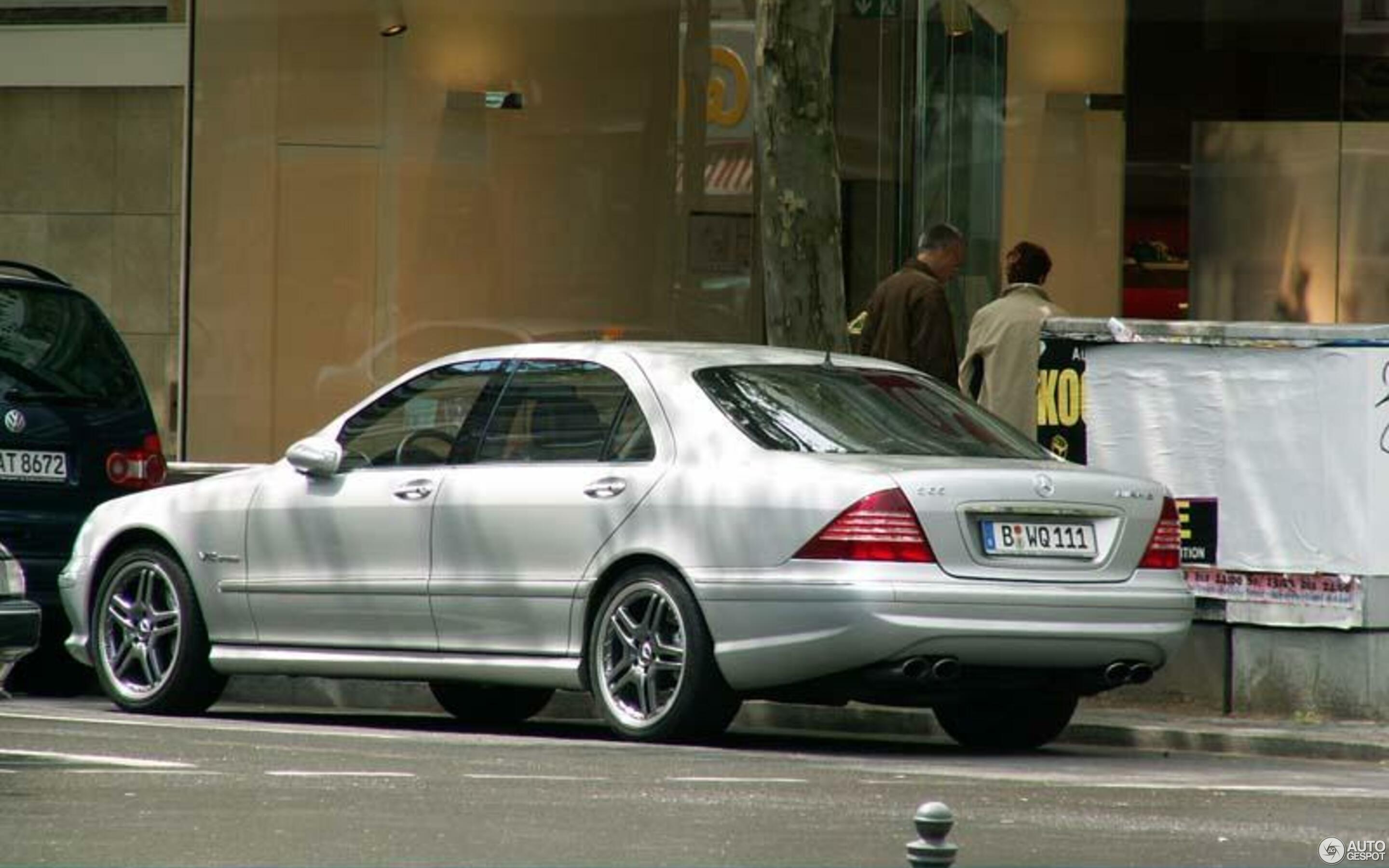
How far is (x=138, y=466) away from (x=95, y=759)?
4.51 metres

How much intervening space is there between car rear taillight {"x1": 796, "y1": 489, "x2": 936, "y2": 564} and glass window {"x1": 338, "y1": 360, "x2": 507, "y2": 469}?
1.96m

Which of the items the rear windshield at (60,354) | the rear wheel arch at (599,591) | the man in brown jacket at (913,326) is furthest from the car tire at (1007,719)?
the rear windshield at (60,354)

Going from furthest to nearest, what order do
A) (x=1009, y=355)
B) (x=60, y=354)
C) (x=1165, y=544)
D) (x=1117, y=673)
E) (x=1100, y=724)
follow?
1. (x=1009, y=355)
2. (x=60, y=354)
3. (x=1100, y=724)
4. (x=1165, y=544)
5. (x=1117, y=673)

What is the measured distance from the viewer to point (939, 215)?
19016mm

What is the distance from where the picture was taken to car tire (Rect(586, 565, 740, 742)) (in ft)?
34.8

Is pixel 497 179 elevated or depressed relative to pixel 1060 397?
elevated

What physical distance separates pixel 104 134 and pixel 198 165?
2.03m

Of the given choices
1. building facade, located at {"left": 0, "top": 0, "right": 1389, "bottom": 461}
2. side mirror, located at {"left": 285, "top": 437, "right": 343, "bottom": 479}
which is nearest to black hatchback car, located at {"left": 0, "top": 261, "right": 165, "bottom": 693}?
side mirror, located at {"left": 285, "top": 437, "right": 343, "bottom": 479}

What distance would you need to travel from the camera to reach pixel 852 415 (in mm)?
11133

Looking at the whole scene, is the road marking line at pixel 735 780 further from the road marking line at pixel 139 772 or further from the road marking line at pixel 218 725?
the road marking line at pixel 218 725

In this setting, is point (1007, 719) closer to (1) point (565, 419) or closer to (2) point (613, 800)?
(1) point (565, 419)

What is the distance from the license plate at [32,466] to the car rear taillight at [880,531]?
4782mm

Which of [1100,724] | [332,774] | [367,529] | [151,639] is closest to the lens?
[332,774]

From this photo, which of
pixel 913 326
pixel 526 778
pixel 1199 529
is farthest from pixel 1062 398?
pixel 526 778
